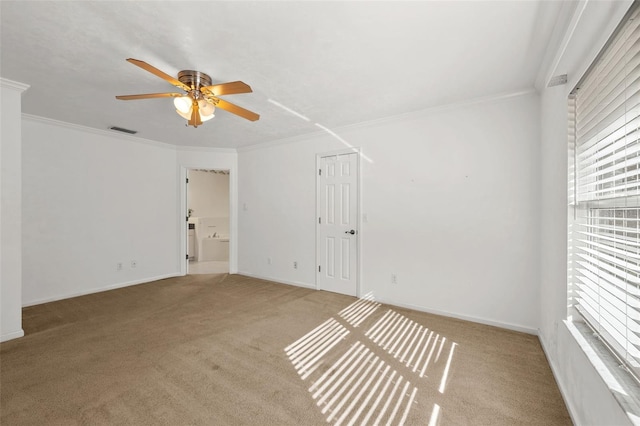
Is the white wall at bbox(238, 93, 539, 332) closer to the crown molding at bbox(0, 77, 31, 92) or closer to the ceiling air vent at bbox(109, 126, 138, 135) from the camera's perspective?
the ceiling air vent at bbox(109, 126, 138, 135)

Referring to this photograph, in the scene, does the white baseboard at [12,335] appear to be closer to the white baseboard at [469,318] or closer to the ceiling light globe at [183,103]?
the ceiling light globe at [183,103]

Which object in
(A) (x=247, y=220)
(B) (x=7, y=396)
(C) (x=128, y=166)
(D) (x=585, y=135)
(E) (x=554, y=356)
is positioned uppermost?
(C) (x=128, y=166)

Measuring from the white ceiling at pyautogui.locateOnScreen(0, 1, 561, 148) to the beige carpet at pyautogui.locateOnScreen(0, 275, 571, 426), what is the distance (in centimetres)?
248

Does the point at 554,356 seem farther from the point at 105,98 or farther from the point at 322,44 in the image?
the point at 105,98

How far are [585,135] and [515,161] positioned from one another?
4.14 ft

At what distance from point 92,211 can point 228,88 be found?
11.8 feet

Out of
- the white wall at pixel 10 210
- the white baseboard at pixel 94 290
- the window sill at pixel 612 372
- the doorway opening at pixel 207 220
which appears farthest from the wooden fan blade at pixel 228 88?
the doorway opening at pixel 207 220

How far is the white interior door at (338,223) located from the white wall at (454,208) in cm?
16

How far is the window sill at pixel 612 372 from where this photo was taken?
3.51 feet

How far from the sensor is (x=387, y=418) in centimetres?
170

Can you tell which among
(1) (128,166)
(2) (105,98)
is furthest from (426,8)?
(1) (128,166)

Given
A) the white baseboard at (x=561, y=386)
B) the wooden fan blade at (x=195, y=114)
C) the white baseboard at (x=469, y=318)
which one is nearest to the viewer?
the white baseboard at (x=561, y=386)

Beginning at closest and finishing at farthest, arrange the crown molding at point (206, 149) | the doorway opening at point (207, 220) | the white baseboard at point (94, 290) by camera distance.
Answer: the white baseboard at point (94, 290)
the crown molding at point (206, 149)
the doorway opening at point (207, 220)

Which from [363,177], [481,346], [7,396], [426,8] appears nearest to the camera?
[426,8]
